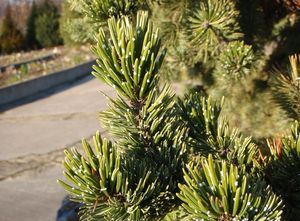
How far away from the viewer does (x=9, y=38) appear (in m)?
21.9

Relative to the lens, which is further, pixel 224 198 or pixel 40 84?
pixel 40 84

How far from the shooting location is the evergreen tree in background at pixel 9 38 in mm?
21812

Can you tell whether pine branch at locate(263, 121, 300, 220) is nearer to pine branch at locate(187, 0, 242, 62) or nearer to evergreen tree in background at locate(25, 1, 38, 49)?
pine branch at locate(187, 0, 242, 62)

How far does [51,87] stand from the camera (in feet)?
49.8

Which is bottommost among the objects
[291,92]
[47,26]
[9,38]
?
[9,38]

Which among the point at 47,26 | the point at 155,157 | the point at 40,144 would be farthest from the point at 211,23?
the point at 47,26

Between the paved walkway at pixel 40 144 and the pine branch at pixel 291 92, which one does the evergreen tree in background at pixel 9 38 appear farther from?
the pine branch at pixel 291 92

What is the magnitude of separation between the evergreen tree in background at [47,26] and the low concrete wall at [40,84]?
6.28m

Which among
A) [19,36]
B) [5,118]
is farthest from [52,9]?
[5,118]

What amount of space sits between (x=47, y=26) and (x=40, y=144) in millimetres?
15907

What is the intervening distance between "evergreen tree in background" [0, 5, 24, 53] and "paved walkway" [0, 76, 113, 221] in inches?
357

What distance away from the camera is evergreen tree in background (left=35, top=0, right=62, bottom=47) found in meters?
23.0

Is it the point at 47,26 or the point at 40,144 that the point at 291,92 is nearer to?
the point at 40,144

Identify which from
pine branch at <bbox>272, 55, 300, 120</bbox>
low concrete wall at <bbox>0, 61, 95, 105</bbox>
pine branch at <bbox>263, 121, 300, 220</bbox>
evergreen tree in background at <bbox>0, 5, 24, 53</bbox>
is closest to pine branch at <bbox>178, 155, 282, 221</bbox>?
pine branch at <bbox>263, 121, 300, 220</bbox>
